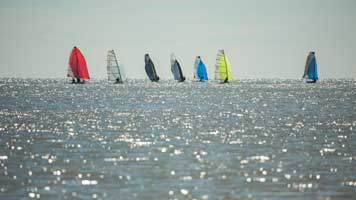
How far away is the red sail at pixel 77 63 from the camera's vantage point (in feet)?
625

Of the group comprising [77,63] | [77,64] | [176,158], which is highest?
[77,63]

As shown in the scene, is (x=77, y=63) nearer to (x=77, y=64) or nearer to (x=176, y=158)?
(x=77, y=64)

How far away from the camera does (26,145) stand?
68125mm

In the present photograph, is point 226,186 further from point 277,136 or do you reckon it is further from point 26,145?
point 277,136

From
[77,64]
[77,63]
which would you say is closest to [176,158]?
[77,63]

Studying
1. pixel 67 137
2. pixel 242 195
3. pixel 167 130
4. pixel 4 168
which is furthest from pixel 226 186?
pixel 167 130

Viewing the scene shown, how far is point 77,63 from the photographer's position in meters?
193

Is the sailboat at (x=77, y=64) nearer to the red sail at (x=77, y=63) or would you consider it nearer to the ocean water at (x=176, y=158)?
the red sail at (x=77, y=63)

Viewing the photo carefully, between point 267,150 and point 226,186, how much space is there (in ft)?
59.7

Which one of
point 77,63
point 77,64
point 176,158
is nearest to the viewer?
point 176,158

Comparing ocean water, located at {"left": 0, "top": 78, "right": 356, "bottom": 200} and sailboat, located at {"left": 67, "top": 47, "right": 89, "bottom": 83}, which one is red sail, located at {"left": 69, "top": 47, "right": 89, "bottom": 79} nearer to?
sailboat, located at {"left": 67, "top": 47, "right": 89, "bottom": 83}

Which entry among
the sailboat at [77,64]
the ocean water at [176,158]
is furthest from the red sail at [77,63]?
the ocean water at [176,158]

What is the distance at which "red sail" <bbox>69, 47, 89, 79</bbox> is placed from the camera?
19050cm

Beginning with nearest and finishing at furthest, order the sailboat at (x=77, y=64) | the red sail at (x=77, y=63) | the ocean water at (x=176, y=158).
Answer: the ocean water at (x=176, y=158)
the red sail at (x=77, y=63)
the sailboat at (x=77, y=64)
